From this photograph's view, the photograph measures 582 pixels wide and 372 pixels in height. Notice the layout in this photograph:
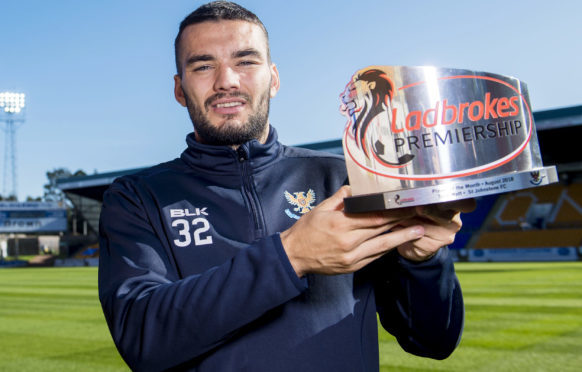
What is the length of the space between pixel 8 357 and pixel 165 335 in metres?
6.44

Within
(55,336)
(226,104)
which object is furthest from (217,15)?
(55,336)

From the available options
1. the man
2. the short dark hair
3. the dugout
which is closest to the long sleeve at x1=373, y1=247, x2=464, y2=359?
the man

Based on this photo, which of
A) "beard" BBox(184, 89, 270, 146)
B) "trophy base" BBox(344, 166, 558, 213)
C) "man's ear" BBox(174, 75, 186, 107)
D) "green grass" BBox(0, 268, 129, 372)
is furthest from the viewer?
"green grass" BBox(0, 268, 129, 372)

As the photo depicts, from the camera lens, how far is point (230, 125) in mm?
1614

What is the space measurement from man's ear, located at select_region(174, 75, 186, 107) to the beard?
0.08 metres

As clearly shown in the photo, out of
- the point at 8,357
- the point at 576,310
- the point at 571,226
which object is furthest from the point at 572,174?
the point at 8,357

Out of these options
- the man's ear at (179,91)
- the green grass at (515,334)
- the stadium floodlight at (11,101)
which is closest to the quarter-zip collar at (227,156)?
the man's ear at (179,91)

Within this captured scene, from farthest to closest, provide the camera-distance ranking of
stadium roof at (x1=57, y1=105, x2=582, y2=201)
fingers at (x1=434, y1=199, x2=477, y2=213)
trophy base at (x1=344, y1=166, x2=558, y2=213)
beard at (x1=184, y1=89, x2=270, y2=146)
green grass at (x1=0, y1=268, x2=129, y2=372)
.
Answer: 1. stadium roof at (x1=57, y1=105, x2=582, y2=201)
2. green grass at (x1=0, y1=268, x2=129, y2=372)
3. beard at (x1=184, y1=89, x2=270, y2=146)
4. fingers at (x1=434, y1=199, x2=477, y2=213)
5. trophy base at (x1=344, y1=166, x2=558, y2=213)

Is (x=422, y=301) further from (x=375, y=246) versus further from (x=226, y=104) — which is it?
(x=226, y=104)

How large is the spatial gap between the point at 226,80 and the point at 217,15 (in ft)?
0.63

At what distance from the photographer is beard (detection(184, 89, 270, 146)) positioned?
1.62 meters

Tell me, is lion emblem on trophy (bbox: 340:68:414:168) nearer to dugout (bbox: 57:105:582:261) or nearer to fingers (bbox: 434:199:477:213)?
fingers (bbox: 434:199:477:213)

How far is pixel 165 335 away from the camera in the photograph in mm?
1270

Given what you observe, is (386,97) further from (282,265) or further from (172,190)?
(172,190)
